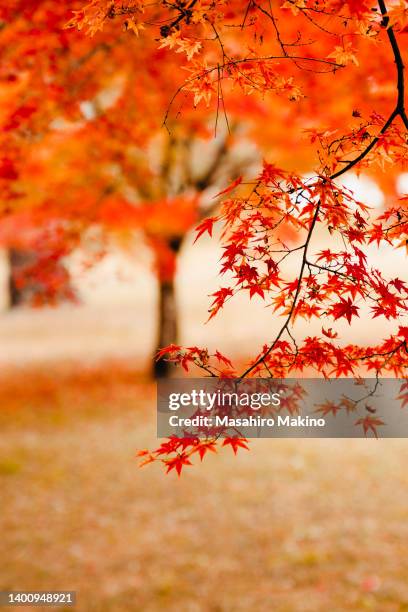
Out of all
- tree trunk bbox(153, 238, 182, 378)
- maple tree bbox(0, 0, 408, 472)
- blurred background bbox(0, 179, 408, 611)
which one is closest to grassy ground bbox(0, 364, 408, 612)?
blurred background bbox(0, 179, 408, 611)

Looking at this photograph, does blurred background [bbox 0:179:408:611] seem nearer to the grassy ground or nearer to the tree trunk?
the grassy ground

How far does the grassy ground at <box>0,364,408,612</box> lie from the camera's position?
4941mm

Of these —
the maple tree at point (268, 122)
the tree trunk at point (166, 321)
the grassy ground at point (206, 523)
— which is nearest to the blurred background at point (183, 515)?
the grassy ground at point (206, 523)

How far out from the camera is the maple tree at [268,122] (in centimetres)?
227

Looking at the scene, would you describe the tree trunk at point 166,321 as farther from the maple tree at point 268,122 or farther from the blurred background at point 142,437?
the maple tree at point 268,122

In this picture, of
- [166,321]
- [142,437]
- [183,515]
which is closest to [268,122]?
[166,321]

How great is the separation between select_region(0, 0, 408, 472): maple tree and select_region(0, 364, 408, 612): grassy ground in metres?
0.99

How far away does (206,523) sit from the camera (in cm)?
616

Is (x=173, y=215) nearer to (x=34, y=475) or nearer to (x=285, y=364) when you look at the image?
(x=34, y=475)

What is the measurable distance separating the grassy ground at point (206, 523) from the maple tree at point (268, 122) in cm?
99

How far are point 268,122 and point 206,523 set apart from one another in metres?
5.65

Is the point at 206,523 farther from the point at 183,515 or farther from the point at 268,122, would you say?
the point at 268,122

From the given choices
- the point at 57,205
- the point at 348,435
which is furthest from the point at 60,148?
the point at 348,435

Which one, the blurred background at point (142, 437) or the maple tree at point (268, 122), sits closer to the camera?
the maple tree at point (268, 122)
